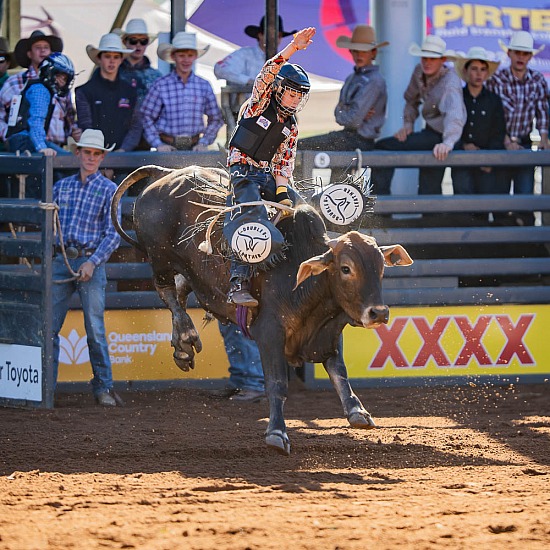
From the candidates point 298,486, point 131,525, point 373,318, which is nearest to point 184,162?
point 373,318

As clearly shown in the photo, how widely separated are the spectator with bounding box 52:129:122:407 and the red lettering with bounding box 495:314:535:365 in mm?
3335

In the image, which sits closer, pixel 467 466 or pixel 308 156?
pixel 467 466

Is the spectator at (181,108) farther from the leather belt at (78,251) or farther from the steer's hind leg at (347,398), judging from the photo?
the steer's hind leg at (347,398)

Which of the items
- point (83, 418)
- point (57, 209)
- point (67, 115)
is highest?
point (67, 115)

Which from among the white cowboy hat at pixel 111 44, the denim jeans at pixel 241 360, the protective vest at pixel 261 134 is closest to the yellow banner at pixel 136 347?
the denim jeans at pixel 241 360

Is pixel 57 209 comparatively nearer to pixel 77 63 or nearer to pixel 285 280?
pixel 285 280

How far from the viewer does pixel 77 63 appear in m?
13.6

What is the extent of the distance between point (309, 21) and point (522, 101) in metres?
3.42

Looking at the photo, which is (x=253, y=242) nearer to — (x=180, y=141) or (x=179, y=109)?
(x=180, y=141)

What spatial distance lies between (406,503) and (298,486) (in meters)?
0.65

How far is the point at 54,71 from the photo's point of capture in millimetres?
9289

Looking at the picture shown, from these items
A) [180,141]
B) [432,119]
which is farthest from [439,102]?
[180,141]

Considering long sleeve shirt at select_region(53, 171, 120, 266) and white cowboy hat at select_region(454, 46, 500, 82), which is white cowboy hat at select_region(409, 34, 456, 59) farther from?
long sleeve shirt at select_region(53, 171, 120, 266)

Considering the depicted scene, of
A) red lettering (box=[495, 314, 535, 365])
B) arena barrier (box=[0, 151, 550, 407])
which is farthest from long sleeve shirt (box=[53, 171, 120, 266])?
red lettering (box=[495, 314, 535, 365])
